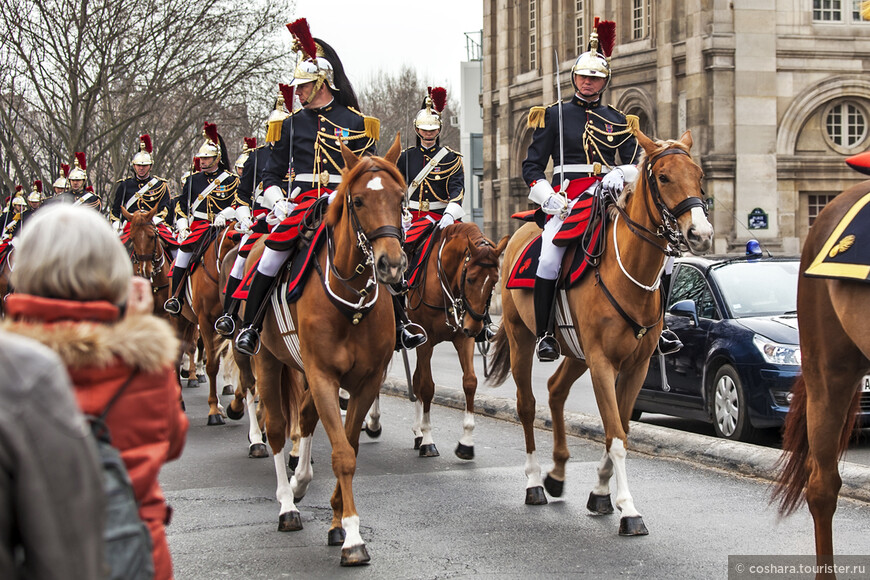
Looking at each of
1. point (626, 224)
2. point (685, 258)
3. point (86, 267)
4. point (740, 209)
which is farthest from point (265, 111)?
point (86, 267)

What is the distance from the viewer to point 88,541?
8.21 feet

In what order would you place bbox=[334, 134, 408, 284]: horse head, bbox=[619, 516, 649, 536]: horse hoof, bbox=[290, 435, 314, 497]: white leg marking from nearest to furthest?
1. bbox=[334, 134, 408, 284]: horse head
2. bbox=[619, 516, 649, 536]: horse hoof
3. bbox=[290, 435, 314, 497]: white leg marking

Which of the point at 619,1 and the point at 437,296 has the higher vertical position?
the point at 619,1

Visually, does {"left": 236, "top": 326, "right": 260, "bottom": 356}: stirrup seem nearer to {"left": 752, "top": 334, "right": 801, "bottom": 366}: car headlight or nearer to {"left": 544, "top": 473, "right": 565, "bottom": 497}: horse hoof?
{"left": 544, "top": 473, "right": 565, "bottom": 497}: horse hoof

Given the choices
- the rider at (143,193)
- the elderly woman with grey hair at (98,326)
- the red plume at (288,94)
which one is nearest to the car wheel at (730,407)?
the red plume at (288,94)

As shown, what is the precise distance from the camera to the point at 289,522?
759cm

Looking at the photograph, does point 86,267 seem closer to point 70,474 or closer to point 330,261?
point 70,474

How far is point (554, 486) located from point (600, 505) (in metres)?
0.60

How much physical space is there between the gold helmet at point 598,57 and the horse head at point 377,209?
2568mm

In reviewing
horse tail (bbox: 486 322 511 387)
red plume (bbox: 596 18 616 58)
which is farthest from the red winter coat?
horse tail (bbox: 486 322 511 387)

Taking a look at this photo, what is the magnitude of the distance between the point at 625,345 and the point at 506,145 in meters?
40.3

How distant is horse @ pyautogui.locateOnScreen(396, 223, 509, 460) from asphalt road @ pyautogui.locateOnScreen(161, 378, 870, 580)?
563mm

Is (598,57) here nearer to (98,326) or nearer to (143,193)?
(98,326)

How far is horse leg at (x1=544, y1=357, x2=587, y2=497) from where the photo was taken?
8.41 metres
